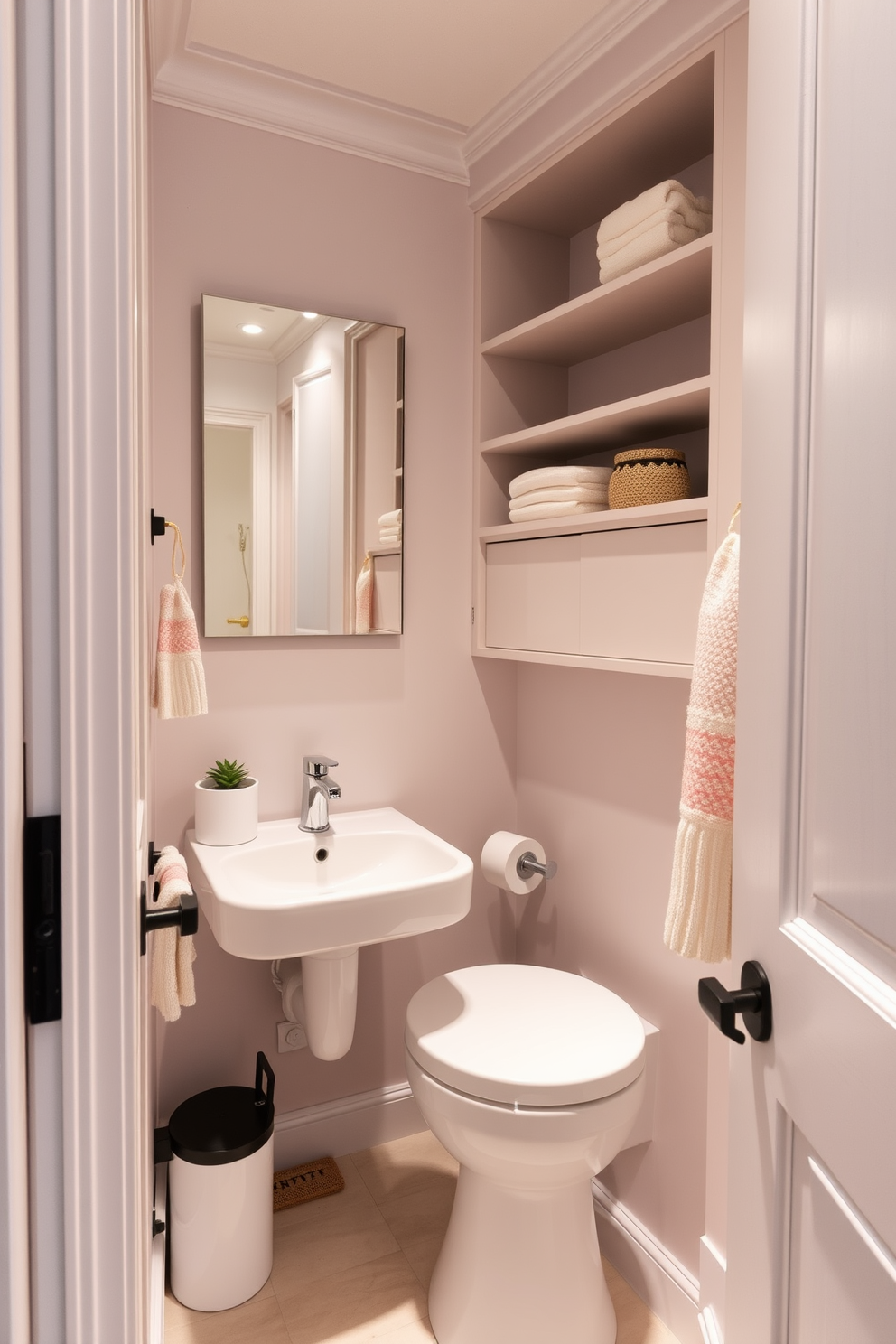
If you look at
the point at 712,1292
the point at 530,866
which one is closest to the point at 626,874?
the point at 530,866

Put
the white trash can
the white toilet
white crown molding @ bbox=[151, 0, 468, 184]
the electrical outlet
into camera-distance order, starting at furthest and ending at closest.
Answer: the electrical outlet < white crown molding @ bbox=[151, 0, 468, 184] < the white trash can < the white toilet

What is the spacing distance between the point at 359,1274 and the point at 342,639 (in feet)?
4.44

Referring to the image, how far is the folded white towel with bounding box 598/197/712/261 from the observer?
1.58 metres

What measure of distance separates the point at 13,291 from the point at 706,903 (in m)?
0.90

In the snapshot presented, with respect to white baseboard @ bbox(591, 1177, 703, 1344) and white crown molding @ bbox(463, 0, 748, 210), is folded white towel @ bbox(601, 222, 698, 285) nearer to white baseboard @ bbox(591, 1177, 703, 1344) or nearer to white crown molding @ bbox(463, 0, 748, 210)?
white crown molding @ bbox(463, 0, 748, 210)

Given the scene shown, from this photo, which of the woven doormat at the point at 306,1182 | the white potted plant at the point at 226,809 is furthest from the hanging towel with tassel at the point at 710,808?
the woven doormat at the point at 306,1182

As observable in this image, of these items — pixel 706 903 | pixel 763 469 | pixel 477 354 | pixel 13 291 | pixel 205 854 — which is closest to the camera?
pixel 13 291

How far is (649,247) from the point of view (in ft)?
5.31

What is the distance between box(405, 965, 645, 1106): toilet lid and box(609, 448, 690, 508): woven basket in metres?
0.99

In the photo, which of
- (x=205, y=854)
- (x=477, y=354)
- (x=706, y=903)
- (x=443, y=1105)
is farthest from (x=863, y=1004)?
(x=477, y=354)

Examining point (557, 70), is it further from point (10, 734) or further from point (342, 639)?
point (10, 734)

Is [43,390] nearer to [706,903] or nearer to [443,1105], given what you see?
[706,903]

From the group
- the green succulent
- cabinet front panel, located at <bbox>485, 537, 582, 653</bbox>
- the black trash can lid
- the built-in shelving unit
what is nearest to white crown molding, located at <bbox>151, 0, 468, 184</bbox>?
the built-in shelving unit

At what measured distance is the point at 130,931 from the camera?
0.60 metres
